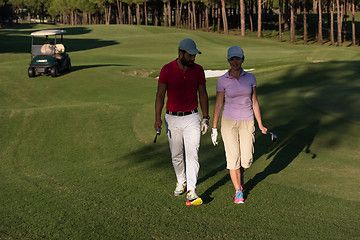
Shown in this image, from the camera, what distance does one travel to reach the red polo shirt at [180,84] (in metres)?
6.46

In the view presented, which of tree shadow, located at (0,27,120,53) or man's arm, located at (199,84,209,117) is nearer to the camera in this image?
man's arm, located at (199,84,209,117)

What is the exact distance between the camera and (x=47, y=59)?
70.9 ft

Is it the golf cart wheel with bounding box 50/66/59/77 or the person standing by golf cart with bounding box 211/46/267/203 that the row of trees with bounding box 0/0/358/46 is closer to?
the golf cart wheel with bounding box 50/66/59/77

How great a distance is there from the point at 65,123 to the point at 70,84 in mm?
8319

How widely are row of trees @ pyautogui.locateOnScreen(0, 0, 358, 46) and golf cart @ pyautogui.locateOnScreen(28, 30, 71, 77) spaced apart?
43.6m

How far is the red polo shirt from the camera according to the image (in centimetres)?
646

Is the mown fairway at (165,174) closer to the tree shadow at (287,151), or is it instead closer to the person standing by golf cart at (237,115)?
the tree shadow at (287,151)

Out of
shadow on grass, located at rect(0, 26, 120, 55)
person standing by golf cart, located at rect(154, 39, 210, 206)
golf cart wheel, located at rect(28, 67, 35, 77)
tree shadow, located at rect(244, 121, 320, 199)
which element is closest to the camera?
person standing by golf cart, located at rect(154, 39, 210, 206)

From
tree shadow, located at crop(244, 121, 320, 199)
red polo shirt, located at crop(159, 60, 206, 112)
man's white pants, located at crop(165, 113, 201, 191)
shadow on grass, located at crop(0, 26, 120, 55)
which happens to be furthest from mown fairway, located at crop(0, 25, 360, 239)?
shadow on grass, located at crop(0, 26, 120, 55)

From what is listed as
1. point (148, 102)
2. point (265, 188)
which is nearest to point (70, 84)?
point (148, 102)

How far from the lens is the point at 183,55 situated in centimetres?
633

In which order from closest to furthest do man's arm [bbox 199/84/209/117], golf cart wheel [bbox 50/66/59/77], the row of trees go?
man's arm [bbox 199/84/209/117]
golf cart wheel [bbox 50/66/59/77]
the row of trees

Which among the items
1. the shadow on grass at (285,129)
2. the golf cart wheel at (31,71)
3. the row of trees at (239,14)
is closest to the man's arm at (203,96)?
the shadow on grass at (285,129)

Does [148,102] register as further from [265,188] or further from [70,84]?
[265,188]
